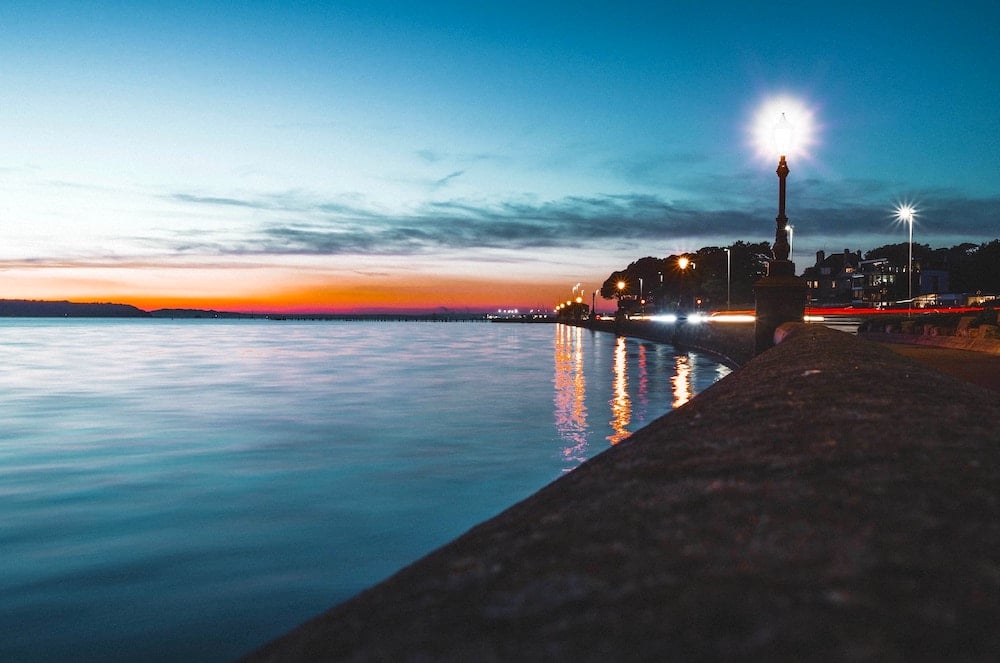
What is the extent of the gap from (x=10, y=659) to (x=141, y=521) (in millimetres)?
4056

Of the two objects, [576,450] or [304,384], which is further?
[304,384]

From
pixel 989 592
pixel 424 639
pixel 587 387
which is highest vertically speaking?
pixel 989 592

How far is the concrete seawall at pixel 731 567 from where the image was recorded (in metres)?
1.41

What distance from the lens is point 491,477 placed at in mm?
12203

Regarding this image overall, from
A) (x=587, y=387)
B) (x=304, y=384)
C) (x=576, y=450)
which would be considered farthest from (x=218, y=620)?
(x=304, y=384)

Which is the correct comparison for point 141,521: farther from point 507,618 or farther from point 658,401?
point 658,401

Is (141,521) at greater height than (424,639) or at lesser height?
lesser

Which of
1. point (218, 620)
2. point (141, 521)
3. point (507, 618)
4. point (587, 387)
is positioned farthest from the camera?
point (587, 387)

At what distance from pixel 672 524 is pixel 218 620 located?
532cm

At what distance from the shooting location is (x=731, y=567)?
1.65 metres

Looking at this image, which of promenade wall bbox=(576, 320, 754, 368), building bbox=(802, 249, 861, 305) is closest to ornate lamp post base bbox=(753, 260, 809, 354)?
promenade wall bbox=(576, 320, 754, 368)

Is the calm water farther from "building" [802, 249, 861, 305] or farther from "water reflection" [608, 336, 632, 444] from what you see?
"building" [802, 249, 861, 305]

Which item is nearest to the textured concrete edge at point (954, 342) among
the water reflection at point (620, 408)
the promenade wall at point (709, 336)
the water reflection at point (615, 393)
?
the promenade wall at point (709, 336)

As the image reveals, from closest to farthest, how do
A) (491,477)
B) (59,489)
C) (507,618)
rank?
(507,618) → (59,489) → (491,477)
